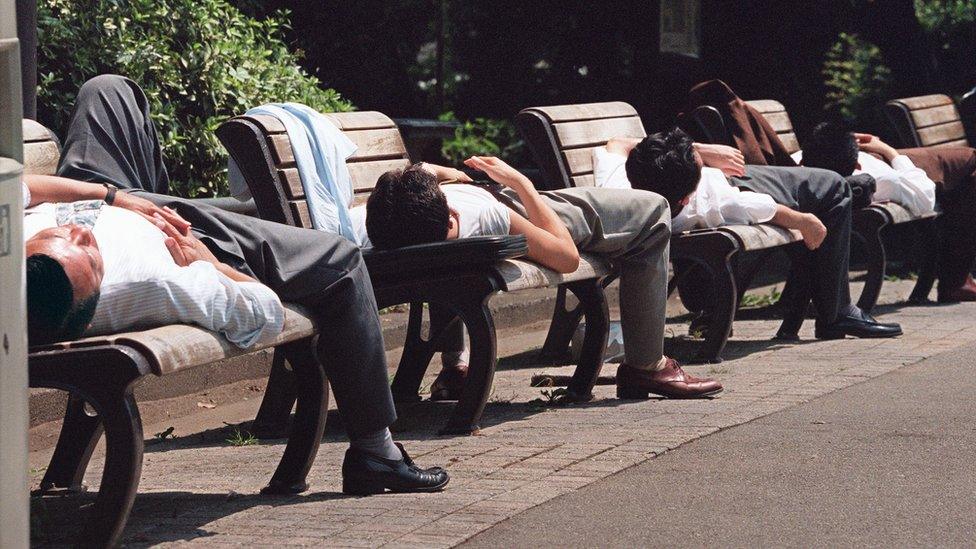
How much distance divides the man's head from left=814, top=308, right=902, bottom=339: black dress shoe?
4.91 m

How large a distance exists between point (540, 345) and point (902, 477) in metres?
3.72

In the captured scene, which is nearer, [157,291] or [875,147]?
[157,291]

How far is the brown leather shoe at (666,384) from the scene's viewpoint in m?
6.21

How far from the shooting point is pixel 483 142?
38.9 ft

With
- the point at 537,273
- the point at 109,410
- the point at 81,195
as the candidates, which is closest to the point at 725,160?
the point at 537,273

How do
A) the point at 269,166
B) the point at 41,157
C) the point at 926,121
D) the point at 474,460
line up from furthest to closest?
the point at 926,121 < the point at 269,166 < the point at 474,460 < the point at 41,157

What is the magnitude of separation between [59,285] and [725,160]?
4535mm

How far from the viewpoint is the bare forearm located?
4.27 m

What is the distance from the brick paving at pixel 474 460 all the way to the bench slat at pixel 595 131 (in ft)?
3.47

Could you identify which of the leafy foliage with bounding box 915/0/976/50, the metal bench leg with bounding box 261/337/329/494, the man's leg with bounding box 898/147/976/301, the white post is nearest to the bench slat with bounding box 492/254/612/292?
the metal bench leg with bounding box 261/337/329/494

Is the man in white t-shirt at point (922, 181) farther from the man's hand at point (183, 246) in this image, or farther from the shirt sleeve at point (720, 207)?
the man's hand at point (183, 246)

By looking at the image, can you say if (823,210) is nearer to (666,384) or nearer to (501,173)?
(666,384)

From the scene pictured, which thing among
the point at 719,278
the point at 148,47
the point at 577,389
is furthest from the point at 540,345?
the point at 148,47

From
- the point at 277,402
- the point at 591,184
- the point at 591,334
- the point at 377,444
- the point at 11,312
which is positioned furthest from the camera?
the point at 591,184
